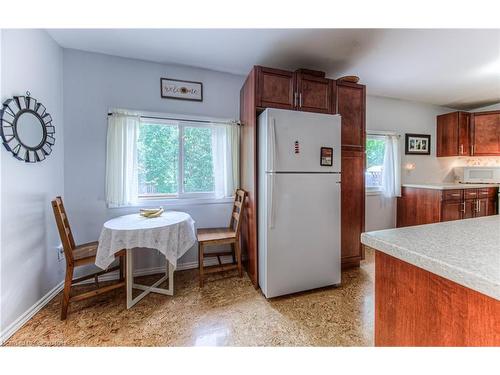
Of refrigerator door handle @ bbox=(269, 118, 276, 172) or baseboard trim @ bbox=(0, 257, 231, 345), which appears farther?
refrigerator door handle @ bbox=(269, 118, 276, 172)

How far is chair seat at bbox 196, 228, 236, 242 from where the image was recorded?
2213mm

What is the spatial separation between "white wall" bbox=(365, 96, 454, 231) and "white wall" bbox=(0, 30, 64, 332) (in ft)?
13.5

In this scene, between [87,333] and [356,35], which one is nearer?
[87,333]

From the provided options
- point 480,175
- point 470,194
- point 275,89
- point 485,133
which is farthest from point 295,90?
point 480,175

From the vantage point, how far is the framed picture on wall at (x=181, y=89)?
2473 mm

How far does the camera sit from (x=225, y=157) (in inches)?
104

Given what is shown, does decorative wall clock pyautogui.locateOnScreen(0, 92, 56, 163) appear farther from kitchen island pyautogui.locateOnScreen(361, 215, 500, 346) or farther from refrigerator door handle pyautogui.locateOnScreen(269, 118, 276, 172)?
kitchen island pyautogui.locateOnScreen(361, 215, 500, 346)

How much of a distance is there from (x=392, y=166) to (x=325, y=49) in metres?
2.28

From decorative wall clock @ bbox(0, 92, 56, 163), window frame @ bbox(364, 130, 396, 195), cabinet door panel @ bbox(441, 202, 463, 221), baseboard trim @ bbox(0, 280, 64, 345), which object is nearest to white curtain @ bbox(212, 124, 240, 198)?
decorative wall clock @ bbox(0, 92, 56, 163)

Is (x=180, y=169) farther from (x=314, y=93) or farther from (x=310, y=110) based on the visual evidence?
(x=314, y=93)
